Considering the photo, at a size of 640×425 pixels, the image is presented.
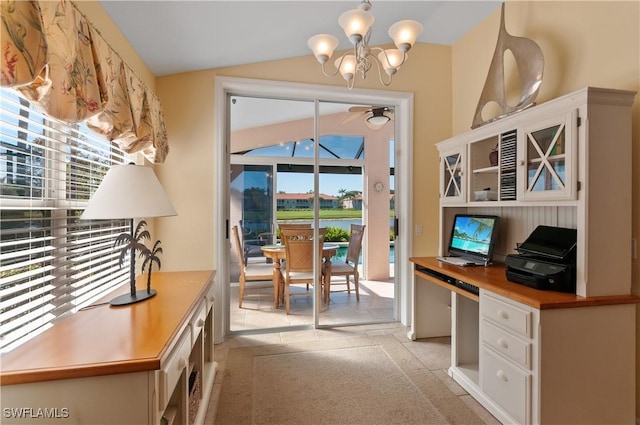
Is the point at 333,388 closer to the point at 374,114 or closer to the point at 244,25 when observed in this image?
the point at 374,114

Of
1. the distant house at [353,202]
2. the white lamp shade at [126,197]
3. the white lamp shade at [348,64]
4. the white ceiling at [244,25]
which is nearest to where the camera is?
the white lamp shade at [126,197]

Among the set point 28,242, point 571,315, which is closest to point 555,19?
point 571,315

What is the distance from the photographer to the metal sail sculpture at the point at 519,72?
2092 millimetres

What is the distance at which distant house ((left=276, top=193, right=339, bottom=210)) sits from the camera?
330 centimetres

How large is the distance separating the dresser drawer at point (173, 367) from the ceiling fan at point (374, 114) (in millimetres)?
2590

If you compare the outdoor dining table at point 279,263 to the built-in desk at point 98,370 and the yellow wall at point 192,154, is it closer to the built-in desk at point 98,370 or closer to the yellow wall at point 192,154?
the yellow wall at point 192,154

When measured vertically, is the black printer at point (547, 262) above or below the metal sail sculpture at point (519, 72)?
below

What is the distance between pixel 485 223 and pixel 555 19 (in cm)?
155

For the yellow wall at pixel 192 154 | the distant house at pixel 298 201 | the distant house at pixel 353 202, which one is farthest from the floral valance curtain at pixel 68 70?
the distant house at pixel 353 202

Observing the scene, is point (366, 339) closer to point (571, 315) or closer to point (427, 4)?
point (571, 315)

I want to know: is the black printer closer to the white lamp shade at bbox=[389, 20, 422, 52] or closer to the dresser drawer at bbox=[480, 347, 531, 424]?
the dresser drawer at bbox=[480, 347, 531, 424]

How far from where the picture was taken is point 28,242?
1.38 meters

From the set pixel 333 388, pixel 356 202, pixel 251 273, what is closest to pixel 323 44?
pixel 356 202

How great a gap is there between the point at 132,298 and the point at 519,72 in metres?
2.96
